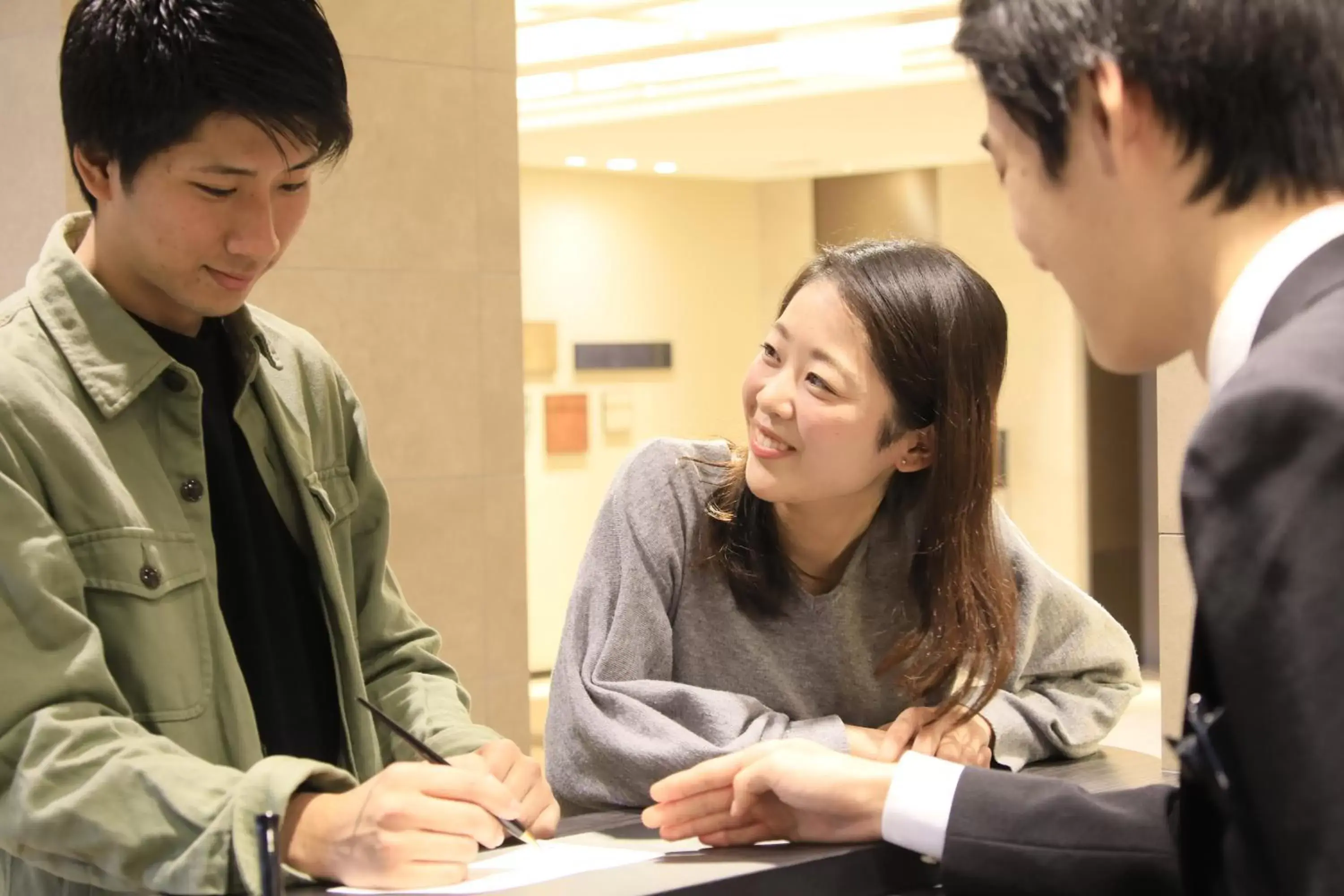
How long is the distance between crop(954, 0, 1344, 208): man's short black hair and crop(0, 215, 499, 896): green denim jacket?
84 cm

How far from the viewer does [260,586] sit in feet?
5.58

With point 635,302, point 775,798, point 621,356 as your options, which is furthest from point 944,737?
point 635,302

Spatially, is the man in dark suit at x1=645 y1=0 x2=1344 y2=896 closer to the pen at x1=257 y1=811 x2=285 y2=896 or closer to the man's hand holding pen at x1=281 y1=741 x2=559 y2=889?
the man's hand holding pen at x1=281 y1=741 x2=559 y2=889

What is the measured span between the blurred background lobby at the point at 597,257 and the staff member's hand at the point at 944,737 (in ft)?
1.97

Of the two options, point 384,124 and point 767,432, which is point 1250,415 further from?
point 384,124

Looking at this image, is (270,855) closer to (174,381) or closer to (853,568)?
(174,381)

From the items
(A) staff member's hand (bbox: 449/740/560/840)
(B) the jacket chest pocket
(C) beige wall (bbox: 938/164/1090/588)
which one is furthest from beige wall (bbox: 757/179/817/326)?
(B) the jacket chest pocket

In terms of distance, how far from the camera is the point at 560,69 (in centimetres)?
792

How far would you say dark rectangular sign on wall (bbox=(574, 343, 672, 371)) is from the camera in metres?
11.1

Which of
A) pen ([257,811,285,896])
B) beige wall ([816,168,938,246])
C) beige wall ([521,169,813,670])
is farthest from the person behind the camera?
beige wall ([816,168,938,246])

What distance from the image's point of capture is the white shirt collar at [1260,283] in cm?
100

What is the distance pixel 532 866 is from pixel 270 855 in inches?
10.6

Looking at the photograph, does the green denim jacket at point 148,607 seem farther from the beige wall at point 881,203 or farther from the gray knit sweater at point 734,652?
the beige wall at point 881,203

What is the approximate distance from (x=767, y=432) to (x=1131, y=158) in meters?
1.02
